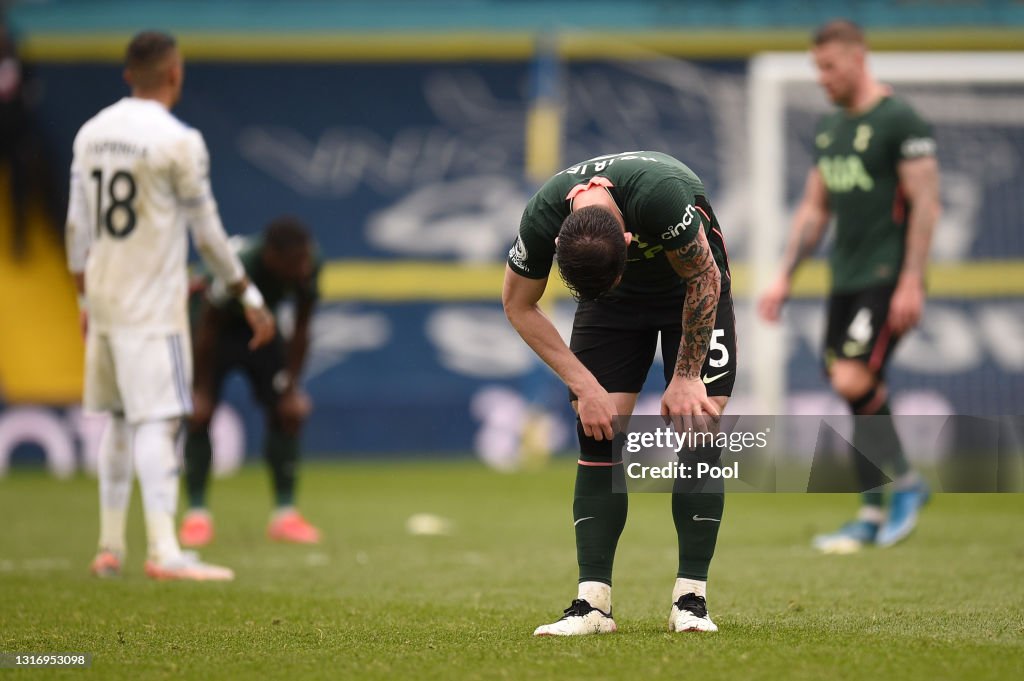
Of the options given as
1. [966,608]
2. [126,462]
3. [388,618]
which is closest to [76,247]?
[126,462]

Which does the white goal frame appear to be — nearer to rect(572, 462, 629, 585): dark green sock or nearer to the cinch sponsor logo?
rect(572, 462, 629, 585): dark green sock

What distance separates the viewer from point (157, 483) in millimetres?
6844

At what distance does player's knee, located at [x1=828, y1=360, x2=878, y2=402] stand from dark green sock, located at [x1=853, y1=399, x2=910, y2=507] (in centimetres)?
13

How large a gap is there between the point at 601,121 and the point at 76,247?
1133 cm

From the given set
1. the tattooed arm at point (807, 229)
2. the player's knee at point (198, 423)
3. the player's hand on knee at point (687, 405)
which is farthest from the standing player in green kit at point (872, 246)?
the player's knee at point (198, 423)

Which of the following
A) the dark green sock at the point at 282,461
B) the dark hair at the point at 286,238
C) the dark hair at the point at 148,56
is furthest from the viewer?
the dark green sock at the point at 282,461

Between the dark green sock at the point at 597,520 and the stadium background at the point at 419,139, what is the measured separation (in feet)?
36.7

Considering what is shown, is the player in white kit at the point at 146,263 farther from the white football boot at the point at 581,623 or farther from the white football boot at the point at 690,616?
the white football boot at the point at 690,616

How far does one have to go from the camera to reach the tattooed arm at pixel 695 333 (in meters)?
4.93

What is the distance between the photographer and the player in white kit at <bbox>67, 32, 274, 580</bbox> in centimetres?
683

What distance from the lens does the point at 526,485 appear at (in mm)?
13328

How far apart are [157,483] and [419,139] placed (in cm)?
1122

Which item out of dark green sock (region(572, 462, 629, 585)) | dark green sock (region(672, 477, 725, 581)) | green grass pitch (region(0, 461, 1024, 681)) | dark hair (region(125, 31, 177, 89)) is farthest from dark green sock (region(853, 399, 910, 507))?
dark hair (region(125, 31, 177, 89))

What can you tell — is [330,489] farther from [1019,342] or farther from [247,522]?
[1019,342]
